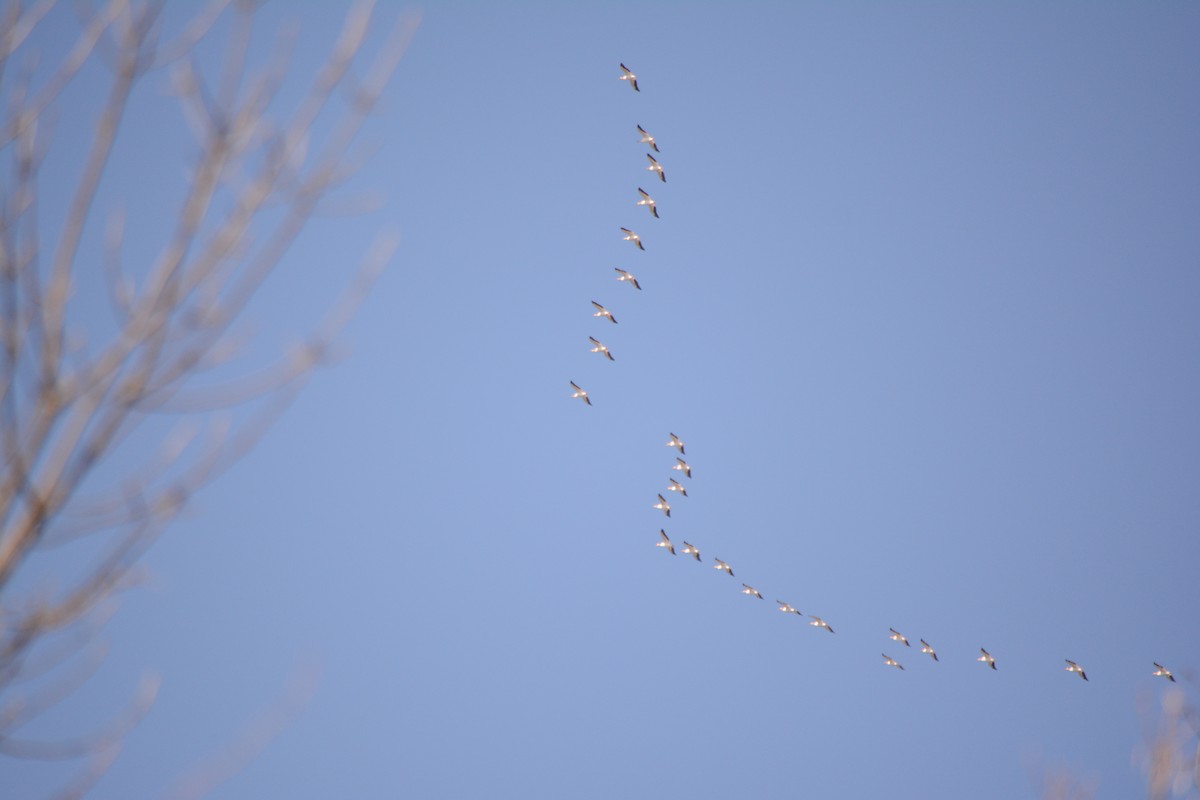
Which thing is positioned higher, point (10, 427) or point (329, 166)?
point (329, 166)

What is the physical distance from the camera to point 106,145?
2.93 metres

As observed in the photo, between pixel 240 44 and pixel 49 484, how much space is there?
5.42ft

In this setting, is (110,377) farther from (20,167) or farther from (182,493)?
(20,167)

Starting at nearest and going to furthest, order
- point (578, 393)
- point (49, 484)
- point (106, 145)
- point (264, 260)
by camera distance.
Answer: point (49, 484) → point (106, 145) → point (264, 260) → point (578, 393)

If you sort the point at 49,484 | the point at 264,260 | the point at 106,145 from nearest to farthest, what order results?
the point at 49,484, the point at 106,145, the point at 264,260

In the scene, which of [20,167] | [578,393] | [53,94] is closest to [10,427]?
[20,167]

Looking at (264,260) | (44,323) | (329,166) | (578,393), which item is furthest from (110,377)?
(578,393)

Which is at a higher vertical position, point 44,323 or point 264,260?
point 264,260

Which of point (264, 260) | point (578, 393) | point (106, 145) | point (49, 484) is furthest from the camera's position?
point (578, 393)

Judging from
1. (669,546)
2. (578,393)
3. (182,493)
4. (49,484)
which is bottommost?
(49,484)

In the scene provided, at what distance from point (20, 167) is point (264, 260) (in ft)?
2.58

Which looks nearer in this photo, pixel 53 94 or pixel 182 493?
pixel 182 493

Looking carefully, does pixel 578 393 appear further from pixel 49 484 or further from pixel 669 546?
pixel 49 484

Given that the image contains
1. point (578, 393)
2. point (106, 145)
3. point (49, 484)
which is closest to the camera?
point (49, 484)
